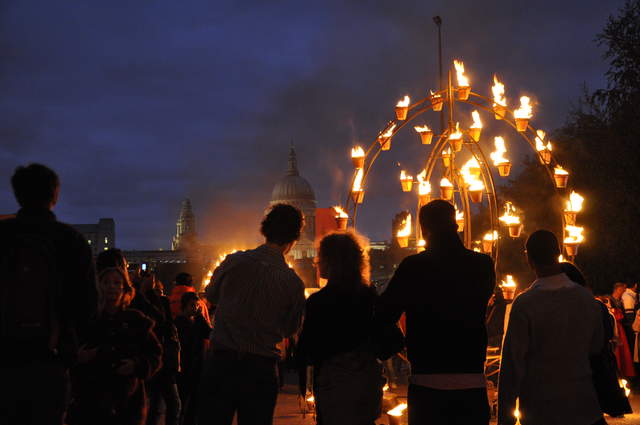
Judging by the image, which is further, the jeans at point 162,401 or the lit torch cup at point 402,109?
the lit torch cup at point 402,109

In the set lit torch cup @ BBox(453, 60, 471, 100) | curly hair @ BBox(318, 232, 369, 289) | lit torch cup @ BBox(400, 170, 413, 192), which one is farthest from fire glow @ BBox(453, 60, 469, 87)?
curly hair @ BBox(318, 232, 369, 289)

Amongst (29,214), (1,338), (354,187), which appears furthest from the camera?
(354,187)

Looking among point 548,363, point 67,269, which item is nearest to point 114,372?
point 67,269

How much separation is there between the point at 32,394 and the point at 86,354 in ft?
2.82

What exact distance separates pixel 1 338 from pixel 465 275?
2358 mm

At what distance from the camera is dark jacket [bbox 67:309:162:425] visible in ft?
14.0

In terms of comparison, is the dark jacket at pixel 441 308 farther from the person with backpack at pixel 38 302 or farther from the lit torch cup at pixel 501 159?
the lit torch cup at pixel 501 159

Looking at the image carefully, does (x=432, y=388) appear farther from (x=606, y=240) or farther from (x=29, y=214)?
(x=606, y=240)

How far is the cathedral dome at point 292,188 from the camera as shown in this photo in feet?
447

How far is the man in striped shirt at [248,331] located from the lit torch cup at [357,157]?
6.66m

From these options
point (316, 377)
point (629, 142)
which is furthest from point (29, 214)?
point (629, 142)

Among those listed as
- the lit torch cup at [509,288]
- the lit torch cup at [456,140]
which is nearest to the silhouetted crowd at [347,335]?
the lit torch cup at [509,288]

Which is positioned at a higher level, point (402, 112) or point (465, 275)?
point (402, 112)

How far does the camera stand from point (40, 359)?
131 inches
